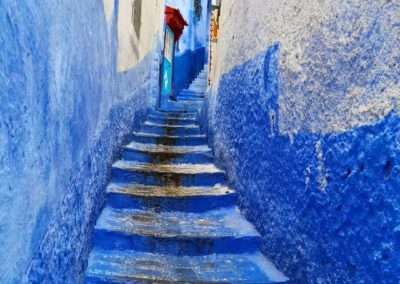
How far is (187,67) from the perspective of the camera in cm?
1080

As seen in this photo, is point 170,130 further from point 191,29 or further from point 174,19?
point 191,29

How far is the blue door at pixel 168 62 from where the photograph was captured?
24.8 ft

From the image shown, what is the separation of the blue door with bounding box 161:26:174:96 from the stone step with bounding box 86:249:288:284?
503 centimetres

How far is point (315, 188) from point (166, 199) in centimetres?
161

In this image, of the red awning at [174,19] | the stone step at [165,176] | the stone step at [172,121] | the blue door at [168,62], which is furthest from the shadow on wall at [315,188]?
the red awning at [174,19]

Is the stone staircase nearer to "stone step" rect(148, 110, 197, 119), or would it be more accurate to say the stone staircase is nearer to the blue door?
"stone step" rect(148, 110, 197, 119)

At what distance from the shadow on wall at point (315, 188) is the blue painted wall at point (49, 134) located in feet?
3.84

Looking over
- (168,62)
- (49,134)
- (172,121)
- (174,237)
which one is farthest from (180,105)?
(49,134)

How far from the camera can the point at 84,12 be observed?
2.10 meters

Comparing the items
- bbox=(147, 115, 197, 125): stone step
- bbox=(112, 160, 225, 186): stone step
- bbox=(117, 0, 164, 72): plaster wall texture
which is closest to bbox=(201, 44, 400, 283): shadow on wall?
bbox=(112, 160, 225, 186): stone step

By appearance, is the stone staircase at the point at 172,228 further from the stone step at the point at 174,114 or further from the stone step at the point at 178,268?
the stone step at the point at 174,114

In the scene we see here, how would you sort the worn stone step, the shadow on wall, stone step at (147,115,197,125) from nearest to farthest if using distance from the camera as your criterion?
the shadow on wall → stone step at (147,115,197,125) → the worn stone step

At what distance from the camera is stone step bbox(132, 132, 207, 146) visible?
4727mm

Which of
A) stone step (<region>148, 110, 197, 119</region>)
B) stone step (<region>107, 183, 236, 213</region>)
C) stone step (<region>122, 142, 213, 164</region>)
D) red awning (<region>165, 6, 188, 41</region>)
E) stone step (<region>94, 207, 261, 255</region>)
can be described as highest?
red awning (<region>165, 6, 188, 41</region>)
